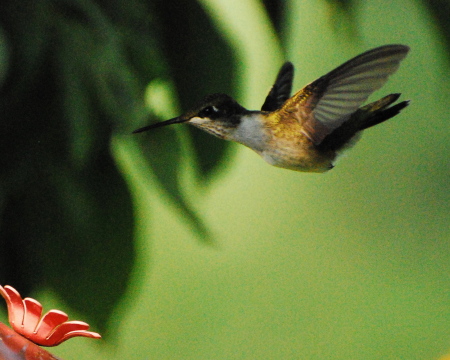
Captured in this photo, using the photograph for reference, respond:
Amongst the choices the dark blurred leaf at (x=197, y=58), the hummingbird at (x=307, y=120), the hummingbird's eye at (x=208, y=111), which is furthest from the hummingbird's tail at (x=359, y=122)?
the dark blurred leaf at (x=197, y=58)

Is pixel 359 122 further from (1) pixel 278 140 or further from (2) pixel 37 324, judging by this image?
(2) pixel 37 324

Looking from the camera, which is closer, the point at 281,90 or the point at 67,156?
the point at 281,90

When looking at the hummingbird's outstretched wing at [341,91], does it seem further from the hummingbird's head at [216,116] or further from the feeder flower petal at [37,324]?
the feeder flower petal at [37,324]

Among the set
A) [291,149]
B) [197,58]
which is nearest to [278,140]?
[291,149]

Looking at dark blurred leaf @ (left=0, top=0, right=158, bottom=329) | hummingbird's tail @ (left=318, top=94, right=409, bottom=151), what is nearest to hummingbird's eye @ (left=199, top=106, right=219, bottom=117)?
hummingbird's tail @ (left=318, top=94, right=409, bottom=151)

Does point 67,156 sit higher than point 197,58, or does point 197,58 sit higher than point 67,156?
point 197,58

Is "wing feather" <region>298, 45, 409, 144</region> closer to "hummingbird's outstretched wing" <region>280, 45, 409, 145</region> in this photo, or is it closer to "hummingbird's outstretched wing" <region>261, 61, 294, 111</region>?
"hummingbird's outstretched wing" <region>280, 45, 409, 145</region>

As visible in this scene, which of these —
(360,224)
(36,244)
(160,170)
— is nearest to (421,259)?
(360,224)
